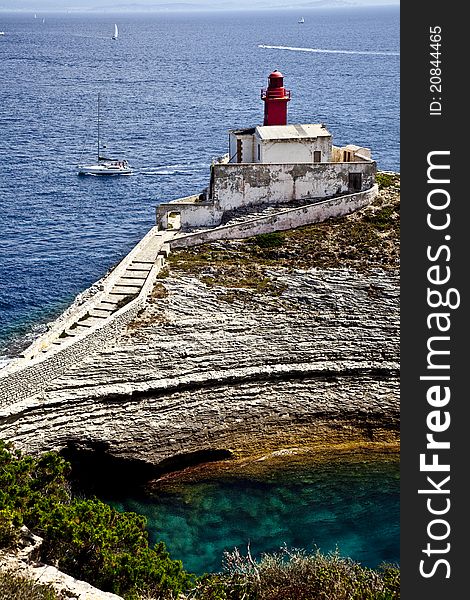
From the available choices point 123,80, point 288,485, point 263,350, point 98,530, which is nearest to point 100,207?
point 263,350

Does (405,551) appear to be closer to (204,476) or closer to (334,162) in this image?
(204,476)

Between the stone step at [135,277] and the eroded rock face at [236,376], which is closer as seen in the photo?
the eroded rock face at [236,376]

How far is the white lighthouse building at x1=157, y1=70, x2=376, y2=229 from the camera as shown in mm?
48875

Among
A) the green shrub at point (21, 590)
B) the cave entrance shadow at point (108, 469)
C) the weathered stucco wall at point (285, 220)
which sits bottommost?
the cave entrance shadow at point (108, 469)

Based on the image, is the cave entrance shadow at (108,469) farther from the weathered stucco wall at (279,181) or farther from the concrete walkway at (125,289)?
the weathered stucco wall at (279,181)

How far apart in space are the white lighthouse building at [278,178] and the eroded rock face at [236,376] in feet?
25.1

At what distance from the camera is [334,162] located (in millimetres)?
51531

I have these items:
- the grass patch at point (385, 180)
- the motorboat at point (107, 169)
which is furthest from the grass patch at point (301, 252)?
the motorboat at point (107, 169)

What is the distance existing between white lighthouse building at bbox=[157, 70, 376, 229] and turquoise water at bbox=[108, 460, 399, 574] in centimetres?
1762

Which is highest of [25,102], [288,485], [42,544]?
[25,102]

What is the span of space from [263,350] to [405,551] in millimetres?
21118

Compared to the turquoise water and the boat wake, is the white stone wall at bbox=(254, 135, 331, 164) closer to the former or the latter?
the turquoise water

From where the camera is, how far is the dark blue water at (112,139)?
6003 centimetres

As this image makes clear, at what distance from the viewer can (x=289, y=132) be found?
50.5 metres
